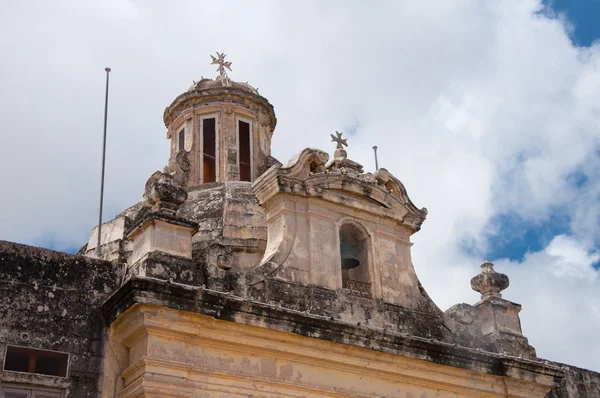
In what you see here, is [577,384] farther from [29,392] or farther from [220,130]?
[29,392]

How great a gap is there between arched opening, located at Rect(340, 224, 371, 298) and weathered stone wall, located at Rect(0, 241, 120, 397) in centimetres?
359

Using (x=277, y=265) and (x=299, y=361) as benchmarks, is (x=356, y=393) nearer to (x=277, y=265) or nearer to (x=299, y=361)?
(x=299, y=361)

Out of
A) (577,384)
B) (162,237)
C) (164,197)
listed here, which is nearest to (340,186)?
(164,197)

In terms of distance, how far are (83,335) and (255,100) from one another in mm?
9621

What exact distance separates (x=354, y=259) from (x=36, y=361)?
16.0 feet

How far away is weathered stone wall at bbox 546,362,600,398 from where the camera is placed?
568 inches

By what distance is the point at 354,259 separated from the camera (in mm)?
12539

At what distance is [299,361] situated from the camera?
35.1 ft

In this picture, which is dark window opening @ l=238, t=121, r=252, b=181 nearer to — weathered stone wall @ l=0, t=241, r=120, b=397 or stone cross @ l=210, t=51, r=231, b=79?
stone cross @ l=210, t=51, r=231, b=79

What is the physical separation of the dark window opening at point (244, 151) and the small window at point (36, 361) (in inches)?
335

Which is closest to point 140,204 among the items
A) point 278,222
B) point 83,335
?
point 278,222

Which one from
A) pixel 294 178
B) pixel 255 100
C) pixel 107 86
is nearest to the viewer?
pixel 294 178

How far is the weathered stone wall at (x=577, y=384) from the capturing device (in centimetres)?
1444

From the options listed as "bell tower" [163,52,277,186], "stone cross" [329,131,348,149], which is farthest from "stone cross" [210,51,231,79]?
"stone cross" [329,131,348,149]
